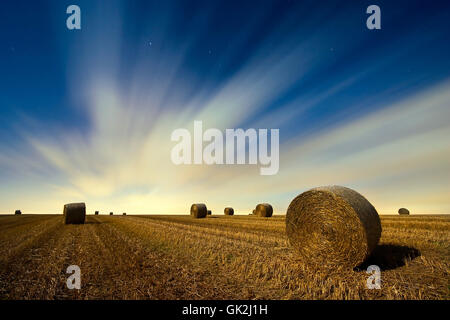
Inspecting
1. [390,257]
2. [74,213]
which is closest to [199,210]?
[74,213]

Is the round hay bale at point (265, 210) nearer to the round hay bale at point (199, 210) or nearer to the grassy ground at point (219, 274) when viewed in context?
the round hay bale at point (199, 210)

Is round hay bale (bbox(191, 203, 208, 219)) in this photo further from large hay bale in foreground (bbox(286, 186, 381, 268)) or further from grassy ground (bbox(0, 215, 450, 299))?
large hay bale in foreground (bbox(286, 186, 381, 268))

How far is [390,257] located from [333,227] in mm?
1703

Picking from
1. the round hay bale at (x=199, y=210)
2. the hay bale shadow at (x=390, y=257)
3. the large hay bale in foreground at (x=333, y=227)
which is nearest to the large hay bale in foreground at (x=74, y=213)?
the round hay bale at (x=199, y=210)

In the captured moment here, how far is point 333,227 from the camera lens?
23.1ft

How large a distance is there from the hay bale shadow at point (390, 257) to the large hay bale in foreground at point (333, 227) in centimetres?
46

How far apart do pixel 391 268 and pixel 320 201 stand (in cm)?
231

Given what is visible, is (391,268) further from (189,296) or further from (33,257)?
(33,257)

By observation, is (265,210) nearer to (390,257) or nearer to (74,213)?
(74,213)

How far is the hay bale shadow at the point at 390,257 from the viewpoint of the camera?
6.38 metres
